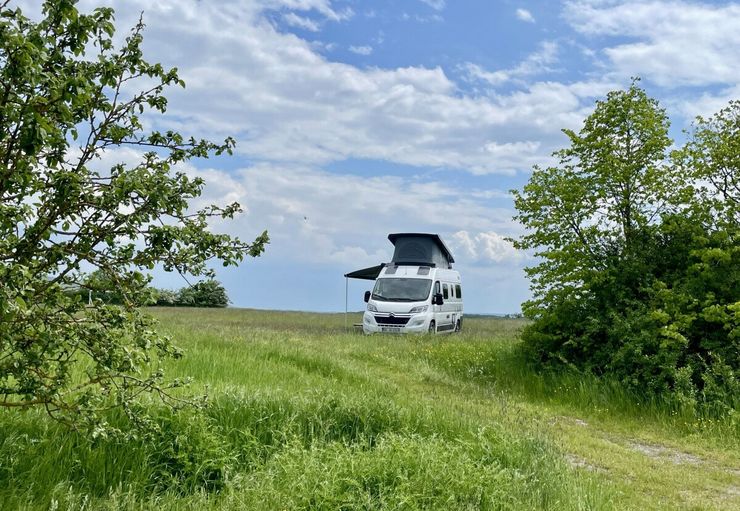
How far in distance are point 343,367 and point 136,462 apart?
6650 mm

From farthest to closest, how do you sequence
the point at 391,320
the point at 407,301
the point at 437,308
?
the point at 437,308
the point at 407,301
the point at 391,320

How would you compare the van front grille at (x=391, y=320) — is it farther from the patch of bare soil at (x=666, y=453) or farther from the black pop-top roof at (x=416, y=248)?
A: the patch of bare soil at (x=666, y=453)

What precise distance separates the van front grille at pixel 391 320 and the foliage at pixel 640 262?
7.89 m

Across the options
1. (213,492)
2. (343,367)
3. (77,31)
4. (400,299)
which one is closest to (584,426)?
(343,367)

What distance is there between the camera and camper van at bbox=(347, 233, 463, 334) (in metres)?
23.2

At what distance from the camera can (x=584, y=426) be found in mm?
10789

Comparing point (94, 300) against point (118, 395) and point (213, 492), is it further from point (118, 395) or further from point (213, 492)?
point (213, 492)

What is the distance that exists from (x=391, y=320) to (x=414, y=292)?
5.15 ft

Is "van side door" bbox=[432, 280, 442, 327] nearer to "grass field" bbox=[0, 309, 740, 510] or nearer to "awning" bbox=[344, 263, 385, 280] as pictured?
"awning" bbox=[344, 263, 385, 280]

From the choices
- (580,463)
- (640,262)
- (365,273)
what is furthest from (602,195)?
(365,273)

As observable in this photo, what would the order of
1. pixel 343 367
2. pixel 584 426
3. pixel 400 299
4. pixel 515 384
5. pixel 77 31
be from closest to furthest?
pixel 77 31 < pixel 584 426 < pixel 343 367 < pixel 515 384 < pixel 400 299

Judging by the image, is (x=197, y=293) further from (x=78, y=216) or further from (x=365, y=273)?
(x=365, y=273)

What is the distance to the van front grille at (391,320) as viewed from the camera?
75.9ft

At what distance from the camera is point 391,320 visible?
76.4ft
